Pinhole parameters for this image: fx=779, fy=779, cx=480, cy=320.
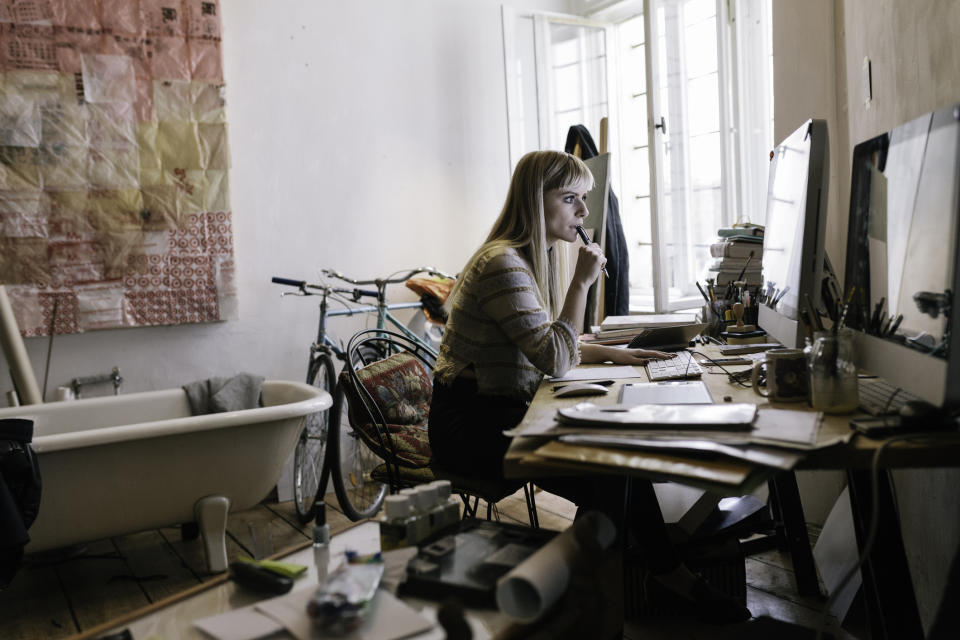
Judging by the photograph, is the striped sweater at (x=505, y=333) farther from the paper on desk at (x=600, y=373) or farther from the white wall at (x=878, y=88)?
the white wall at (x=878, y=88)

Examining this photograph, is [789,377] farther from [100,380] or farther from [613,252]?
[100,380]

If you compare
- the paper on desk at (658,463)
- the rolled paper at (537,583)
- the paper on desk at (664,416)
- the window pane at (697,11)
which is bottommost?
the rolled paper at (537,583)

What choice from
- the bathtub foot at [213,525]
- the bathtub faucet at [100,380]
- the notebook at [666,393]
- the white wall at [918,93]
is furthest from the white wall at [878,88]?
the bathtub faucet at [100,380]

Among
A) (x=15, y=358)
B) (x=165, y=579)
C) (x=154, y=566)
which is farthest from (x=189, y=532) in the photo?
(x=15, y=358)

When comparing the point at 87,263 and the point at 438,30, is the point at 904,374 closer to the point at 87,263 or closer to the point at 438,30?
the point at 87,263

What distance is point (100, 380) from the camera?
3.14m

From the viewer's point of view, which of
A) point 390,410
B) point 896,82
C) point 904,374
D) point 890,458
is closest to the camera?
point 890,458

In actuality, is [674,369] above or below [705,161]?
below

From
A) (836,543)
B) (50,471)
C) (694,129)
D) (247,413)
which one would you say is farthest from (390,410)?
(694,129)

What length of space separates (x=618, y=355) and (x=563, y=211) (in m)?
0.41

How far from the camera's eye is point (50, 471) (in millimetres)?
2348

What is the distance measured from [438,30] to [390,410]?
88.3 inches

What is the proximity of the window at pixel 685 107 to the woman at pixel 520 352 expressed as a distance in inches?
56.7

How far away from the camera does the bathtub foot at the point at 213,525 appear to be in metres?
2.57
